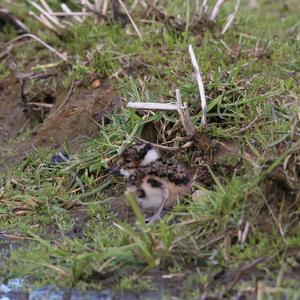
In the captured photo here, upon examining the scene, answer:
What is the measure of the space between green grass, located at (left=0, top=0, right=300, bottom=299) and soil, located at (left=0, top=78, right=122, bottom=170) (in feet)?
0.41

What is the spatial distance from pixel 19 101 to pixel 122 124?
5.38 ft

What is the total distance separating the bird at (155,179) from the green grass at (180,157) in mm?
125

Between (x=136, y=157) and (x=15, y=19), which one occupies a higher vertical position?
(x=15, y=19)

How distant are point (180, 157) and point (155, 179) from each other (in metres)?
0.34

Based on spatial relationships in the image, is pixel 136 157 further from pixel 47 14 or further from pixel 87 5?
pixel 47 14

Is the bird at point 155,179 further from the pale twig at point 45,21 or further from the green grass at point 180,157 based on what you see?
the pale twig at point 45,21

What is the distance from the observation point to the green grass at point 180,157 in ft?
13.2

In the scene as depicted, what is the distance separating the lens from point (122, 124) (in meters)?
5.21

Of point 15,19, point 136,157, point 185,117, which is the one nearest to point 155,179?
point 136,157

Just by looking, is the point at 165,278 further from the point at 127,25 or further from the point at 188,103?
the point at 127,25

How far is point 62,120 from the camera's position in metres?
6.05

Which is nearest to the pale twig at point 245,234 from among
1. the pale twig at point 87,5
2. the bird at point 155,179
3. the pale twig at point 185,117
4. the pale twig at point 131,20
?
the bird at point 155,179

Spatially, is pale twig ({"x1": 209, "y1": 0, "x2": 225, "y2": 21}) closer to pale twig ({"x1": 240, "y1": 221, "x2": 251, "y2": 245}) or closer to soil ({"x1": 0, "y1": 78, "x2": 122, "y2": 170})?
soil ({"x1": 0, "y1": 78, "x2": 122, "y2": 170})

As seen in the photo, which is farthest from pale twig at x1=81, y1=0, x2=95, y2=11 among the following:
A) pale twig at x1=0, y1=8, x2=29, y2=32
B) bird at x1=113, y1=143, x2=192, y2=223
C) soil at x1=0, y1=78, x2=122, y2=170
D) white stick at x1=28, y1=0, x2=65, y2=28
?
bird at x1=113, y1=143, x2=192, y2=223
